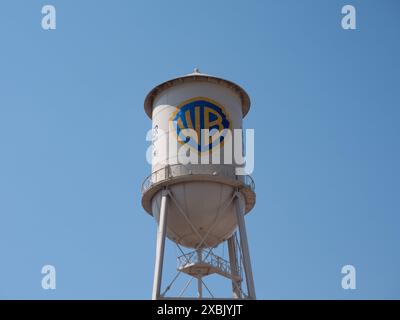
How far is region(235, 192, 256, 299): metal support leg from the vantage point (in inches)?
1055

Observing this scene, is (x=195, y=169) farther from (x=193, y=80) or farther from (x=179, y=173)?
(x=193, y=80)

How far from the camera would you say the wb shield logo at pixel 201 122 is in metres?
28.1

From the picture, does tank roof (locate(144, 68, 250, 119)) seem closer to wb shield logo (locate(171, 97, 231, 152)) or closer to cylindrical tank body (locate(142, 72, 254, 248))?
cylindrical tank body (locate(142, 72, 254, 248))

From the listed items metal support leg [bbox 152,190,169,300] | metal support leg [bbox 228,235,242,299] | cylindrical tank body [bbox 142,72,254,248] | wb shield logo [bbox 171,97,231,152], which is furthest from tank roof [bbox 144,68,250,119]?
metal support leg [bbox 228,235,242,299]

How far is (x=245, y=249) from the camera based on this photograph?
2762 centimetres

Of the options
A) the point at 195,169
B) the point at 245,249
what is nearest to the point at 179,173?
the point at 195,169

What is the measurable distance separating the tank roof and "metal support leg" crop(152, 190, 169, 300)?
17.0 feet

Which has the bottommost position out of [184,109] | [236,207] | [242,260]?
[242,260]

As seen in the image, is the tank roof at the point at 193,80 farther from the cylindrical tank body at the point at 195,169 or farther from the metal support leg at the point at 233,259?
the metal support leg at the point at 233,259
